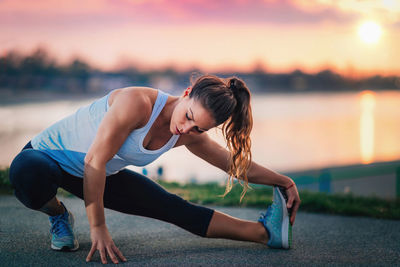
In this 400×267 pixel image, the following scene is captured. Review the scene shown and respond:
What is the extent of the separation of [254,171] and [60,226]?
3.61 ft

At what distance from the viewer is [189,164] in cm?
1619

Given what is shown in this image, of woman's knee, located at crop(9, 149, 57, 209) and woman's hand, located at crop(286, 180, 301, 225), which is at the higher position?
woman's knee, located at crop(9, 149, 57, 209)

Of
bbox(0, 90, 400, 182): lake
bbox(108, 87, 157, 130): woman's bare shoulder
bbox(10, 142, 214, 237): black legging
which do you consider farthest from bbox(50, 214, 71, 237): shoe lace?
bbox(0, 90, 400, 182): lake

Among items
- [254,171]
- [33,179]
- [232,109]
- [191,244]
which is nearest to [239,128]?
[232,109]

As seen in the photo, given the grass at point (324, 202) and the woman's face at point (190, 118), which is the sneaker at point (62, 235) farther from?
the grass at point (324, 202)

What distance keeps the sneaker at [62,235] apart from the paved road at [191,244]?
0.11 feet

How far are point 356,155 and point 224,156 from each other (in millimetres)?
24487

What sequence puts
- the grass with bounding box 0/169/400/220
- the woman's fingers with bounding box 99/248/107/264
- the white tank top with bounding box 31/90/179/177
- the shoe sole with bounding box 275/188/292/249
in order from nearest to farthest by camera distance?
the woman's fingers with bounding box 99/248/107/264
the white tank top with bounding box 31/90/179/177
the shoe sole with bounding box 275/188/292/249
the grass with bounding box 0/169/400/220

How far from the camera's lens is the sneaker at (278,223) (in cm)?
234

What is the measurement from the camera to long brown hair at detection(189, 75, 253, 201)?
1.92m

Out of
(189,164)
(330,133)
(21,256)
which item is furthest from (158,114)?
(330,133)

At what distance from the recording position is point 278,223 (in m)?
2.39

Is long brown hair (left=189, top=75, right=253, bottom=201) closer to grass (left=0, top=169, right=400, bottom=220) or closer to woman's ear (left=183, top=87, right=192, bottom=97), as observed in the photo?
woman's ear (left=183, top=87, right=192, bottom=97)

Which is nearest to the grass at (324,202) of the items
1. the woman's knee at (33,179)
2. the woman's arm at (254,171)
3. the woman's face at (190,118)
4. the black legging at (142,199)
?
the woman's arm at (254,171)
